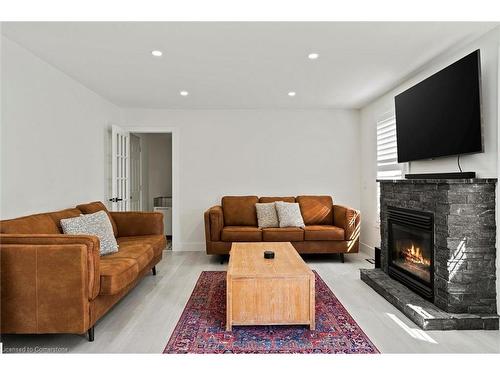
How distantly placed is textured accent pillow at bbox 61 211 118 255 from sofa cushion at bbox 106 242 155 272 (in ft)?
0.31

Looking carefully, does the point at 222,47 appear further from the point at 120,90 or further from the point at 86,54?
the point at 120,90

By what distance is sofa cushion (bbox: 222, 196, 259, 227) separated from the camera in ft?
17.0

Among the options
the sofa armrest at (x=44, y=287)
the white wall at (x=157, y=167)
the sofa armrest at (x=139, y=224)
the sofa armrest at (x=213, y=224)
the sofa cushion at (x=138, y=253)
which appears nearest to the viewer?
the sofa armrest at (x=44, y=287)

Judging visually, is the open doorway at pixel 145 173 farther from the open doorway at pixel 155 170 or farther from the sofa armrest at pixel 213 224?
the sofa armrest at pixel 213 224

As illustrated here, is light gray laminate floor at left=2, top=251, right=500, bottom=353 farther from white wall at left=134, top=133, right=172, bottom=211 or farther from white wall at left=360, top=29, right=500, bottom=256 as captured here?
white wall at left=134, top=133, right=172, bottom=211

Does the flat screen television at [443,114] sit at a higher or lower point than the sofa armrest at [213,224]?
higher

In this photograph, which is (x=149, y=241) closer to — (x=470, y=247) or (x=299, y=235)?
(x=299, y=235)

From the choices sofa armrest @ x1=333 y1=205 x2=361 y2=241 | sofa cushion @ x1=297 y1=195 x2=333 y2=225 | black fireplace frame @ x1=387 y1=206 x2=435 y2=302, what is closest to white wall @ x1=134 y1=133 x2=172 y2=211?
sofa cushion @ x1=297 y1=195 x2=333 y2=225

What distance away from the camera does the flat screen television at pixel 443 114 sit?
2709 millimetres

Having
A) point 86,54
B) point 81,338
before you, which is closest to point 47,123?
point 86,54

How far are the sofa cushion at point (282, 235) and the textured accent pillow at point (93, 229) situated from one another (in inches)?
80.5

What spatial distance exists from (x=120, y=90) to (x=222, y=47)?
2.07m

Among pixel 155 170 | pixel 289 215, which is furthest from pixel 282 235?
pixel 155 170

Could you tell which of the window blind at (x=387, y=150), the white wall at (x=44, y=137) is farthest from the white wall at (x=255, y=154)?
the white wall at (x=44, y=137)
